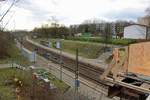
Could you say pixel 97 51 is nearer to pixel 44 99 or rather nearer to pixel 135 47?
pixel 44 99

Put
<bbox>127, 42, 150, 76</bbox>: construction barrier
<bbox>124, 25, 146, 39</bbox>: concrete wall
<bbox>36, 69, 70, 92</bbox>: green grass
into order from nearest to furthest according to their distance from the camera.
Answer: <bbox>127, 42, 150, 76</bbox>: construction barrier → <bbox>36, 69, 70, 92</bbox>: green grass → <bbox>124, 25, 146, 39</bbox>: concrete wall

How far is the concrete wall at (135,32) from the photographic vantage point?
5906cm

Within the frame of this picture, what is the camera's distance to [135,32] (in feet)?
206

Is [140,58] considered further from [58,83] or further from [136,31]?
[136,31]

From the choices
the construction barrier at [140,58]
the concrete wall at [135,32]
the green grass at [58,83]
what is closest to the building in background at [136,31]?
the concrete wall at [135,32]

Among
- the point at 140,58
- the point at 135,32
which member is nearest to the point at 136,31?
the point at 135,32

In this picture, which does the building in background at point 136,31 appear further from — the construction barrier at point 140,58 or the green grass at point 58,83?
the construction barrier at point 140,58

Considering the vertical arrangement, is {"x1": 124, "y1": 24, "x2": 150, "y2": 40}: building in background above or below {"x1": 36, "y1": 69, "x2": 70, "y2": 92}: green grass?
above

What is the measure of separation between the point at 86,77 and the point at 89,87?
514 cm

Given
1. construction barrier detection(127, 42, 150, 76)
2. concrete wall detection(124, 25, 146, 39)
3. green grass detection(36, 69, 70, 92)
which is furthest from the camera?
concrete wall detection(124, 25, 146, 39)

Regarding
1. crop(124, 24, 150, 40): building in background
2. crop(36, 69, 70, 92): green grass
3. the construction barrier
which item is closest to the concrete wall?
crop(124, 24, 150, 40): building in background

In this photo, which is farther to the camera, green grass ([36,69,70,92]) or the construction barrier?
green grass ([36,69,70,92])

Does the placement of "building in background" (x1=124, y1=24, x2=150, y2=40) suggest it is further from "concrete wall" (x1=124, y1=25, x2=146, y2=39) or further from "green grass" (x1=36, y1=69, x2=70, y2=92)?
"green grass" (x1=36, y1=69, x2=70, y2=92)

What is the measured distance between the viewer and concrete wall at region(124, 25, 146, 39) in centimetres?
5906
